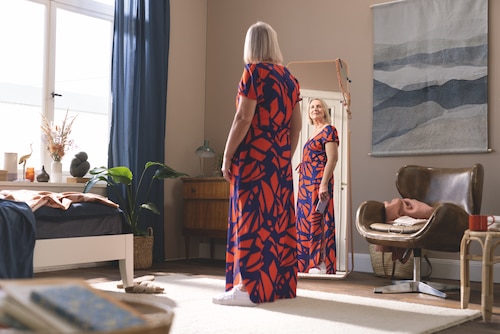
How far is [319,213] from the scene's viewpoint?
4.61 m

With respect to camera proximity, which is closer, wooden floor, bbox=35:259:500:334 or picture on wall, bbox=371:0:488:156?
wooden floor, bbox=35:259:500:334

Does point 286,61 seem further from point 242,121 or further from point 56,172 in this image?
point 242,121

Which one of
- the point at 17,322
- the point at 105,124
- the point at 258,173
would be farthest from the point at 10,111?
the point at 17,322

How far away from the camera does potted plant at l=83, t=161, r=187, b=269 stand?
4915mm

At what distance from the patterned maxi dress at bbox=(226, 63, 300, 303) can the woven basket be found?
159 cm

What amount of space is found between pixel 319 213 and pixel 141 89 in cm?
212

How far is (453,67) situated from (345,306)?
2.47 metres

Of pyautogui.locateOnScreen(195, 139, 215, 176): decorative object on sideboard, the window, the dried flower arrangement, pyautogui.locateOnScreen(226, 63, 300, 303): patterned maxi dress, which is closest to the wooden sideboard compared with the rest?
pyautogui.locateOnScreen(195, 139, 215, 176): decorative object on sideboard

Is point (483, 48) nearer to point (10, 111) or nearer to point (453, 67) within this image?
point (453, 67)

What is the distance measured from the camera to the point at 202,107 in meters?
6.47

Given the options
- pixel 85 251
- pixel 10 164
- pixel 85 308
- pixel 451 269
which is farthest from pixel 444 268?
pixel 85 308

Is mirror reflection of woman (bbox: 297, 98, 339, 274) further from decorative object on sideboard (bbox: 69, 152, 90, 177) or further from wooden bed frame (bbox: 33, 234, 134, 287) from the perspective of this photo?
decorative object on sideboard (bbox: 69, 152, 90, 177)

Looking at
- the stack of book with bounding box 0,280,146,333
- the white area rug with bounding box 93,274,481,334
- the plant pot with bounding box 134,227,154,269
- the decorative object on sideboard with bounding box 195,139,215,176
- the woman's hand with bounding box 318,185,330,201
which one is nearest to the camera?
the stack of book with bounding box 0,280,146,333

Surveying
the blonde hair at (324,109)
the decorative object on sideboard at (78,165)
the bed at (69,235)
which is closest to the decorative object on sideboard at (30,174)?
the decorative object on sideboard at (78,165)
